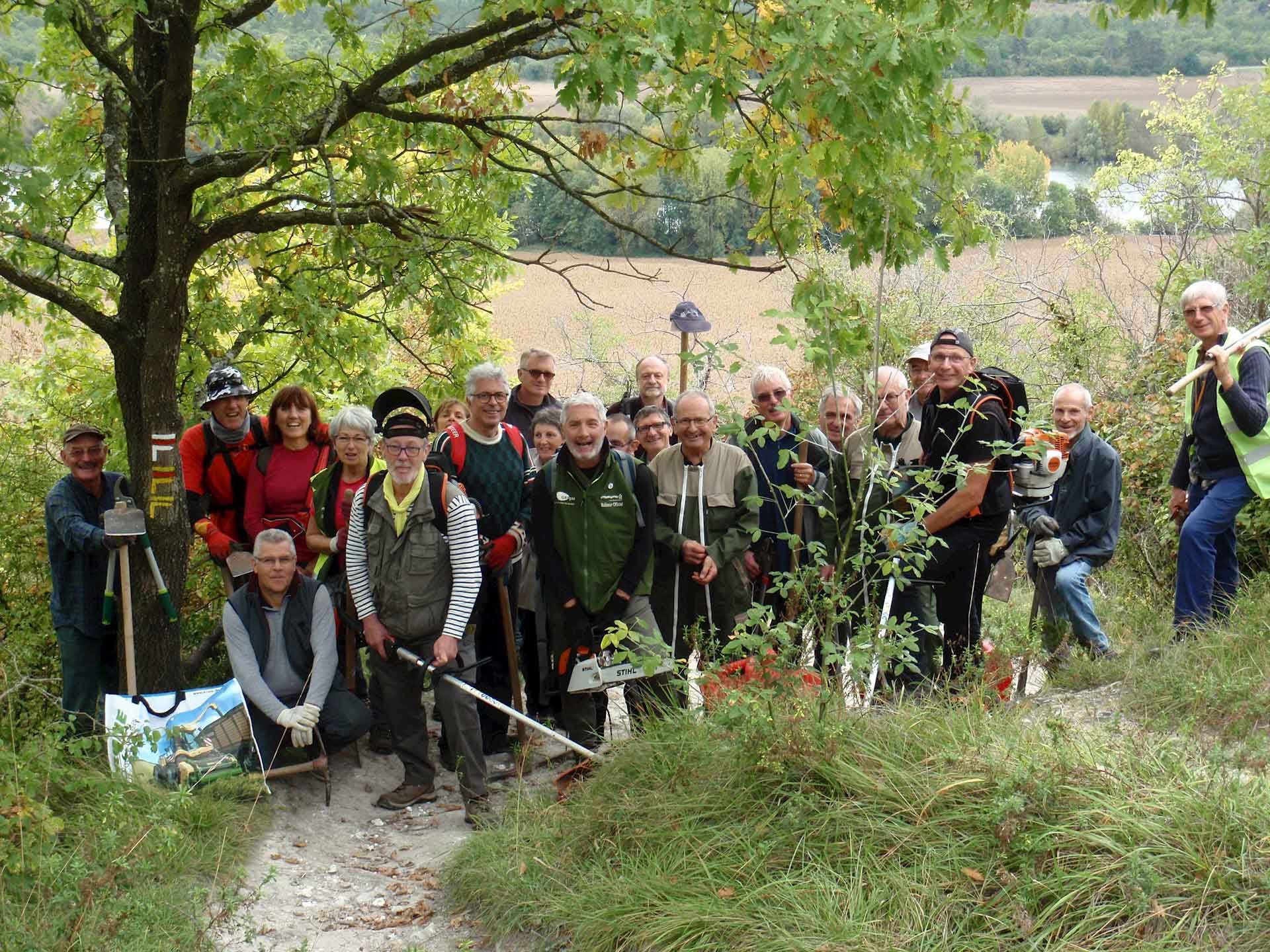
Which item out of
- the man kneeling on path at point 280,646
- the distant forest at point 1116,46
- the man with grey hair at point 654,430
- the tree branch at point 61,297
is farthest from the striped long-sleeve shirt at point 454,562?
the distant forest at point 1116,46

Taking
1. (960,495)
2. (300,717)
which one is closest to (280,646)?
(300,717)

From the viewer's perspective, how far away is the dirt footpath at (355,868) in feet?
14.8

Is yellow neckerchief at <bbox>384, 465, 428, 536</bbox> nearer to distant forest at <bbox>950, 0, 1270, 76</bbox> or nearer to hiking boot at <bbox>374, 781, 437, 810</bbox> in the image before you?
hiking boot at <bbox>374, 781, 437, 810</bbox>

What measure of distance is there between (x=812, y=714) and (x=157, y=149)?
14.4 feet

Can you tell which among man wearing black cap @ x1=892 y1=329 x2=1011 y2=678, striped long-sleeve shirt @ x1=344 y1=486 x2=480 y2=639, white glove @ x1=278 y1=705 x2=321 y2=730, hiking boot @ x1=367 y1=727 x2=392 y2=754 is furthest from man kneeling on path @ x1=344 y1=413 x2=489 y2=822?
man wearing black cap @ x1=892 y1=329 x2=1011 y2=678

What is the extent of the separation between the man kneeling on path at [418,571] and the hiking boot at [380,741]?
766 mm

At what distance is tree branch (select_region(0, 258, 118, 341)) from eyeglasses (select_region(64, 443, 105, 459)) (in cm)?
64

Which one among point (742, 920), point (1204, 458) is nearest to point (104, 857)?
point (742, 920)

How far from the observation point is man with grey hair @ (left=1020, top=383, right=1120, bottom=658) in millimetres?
6625

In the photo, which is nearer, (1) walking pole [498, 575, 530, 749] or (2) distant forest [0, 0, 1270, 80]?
(1) walking pole [498, 575, 530, 749]

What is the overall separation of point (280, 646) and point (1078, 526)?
4.47 meters

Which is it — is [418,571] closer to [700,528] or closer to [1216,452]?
[700,528]

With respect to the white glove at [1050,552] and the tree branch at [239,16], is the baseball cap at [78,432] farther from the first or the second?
the white glove at [1050,552]

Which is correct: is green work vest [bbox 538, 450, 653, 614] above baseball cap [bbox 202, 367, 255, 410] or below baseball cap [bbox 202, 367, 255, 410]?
below
